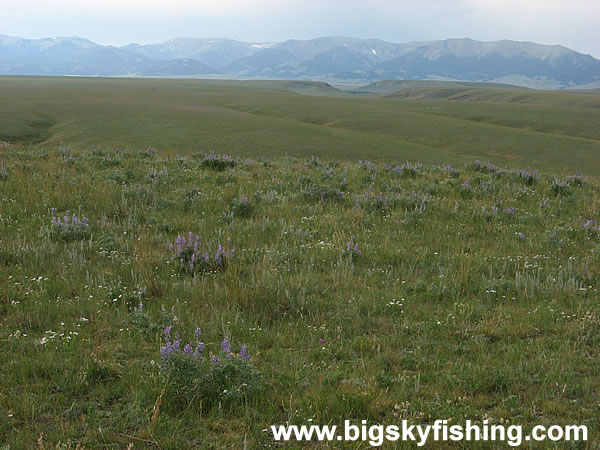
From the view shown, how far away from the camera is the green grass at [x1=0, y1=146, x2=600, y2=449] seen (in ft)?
14.4

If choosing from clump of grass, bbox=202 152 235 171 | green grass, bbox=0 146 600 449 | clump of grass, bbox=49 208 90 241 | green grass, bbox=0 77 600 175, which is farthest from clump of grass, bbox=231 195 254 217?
green grass, bbox=0 77 600 175

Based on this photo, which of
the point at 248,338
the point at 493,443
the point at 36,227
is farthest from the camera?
the point at 36,227

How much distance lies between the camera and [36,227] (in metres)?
9.39

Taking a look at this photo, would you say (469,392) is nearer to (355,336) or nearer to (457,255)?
(355,336)

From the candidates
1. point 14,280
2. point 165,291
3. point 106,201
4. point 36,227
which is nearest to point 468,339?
point 165,291

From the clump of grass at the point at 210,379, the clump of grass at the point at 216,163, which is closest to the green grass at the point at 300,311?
the clump of grass at the point at 210,379

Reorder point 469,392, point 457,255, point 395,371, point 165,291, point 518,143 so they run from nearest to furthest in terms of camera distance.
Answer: point 469,392 → point 395,371 → point 165,291 → point 457,255 → point 518,143

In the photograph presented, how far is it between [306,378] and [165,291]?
2858 mm

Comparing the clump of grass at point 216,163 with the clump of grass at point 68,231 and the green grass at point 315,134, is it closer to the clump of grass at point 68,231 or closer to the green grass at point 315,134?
the clump of grass at point 68,231

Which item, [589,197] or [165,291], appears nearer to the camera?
[165,291]

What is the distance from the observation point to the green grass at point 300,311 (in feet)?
14.4

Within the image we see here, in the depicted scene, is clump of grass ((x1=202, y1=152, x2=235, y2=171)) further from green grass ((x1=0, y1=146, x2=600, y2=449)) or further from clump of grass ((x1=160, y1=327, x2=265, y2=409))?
clump of grass ((x1=160, y1=327, x2=265, y2=409))

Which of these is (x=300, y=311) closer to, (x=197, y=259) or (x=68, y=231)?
(x=197, y=259)

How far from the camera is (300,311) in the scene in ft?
21.1
